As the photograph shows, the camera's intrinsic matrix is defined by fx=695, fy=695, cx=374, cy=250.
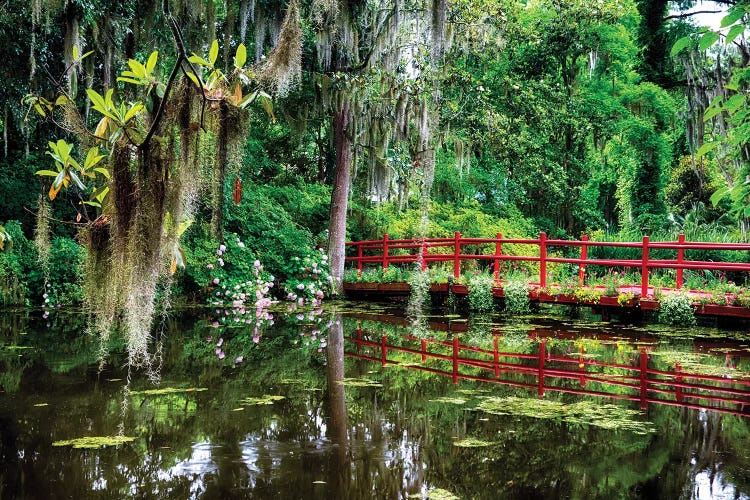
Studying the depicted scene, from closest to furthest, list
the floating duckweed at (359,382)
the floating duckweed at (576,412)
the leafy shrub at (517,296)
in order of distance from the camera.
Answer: the floating duckweed at (576,412)
the floating duckweed at (359,382)
the leafy shrub at (517,296)

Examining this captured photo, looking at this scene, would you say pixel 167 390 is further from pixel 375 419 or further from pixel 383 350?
pixel 383 350

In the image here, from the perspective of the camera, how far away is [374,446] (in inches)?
172

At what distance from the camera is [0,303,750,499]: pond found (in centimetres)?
375

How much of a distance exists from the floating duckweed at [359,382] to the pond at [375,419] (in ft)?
0.06

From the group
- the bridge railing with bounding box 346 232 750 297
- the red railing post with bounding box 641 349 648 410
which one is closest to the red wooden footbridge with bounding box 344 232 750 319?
the bridge railing with bounding box 346 232 750 297

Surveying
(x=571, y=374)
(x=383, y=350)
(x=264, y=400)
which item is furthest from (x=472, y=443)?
(x=383, y=350)

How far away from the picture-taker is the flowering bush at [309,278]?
1485cm

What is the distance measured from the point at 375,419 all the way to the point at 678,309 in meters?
7.40

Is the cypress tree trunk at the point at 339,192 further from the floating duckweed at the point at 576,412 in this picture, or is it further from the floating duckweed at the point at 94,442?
the floating duckweed at the point at 94,442

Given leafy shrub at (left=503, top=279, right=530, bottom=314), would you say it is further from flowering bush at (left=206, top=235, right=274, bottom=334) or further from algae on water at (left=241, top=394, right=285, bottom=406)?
algae on water at (left=241, top=394, right=285, bottom=406)

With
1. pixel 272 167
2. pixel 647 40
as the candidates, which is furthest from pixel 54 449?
pixel 647 40

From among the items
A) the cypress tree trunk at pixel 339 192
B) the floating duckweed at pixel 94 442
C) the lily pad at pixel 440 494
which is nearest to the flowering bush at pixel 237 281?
the cypress tree trunk at pixel 339 192

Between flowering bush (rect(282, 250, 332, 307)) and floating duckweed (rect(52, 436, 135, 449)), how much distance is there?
10.2m

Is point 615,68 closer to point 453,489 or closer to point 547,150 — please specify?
point 547,150
